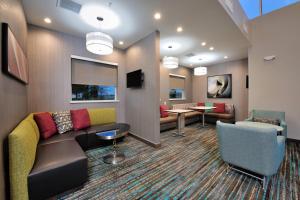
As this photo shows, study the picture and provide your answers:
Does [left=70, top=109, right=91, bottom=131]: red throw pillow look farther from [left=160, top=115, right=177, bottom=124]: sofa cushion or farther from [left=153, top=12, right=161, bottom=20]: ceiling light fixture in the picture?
[left=153, top=12, right=161, bottom=20]: ceiling light fixture

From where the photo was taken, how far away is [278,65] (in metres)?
3.62

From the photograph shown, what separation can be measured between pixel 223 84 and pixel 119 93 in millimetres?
5079

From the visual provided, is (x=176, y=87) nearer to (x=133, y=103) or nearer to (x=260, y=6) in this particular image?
(x=133, y=103)

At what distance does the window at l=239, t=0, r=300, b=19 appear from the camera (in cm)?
357

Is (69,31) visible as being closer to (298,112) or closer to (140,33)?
(140,33)

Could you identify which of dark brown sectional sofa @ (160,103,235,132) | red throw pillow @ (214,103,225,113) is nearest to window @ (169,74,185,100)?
dark brown sectional sofa @ (160,103,235,132)

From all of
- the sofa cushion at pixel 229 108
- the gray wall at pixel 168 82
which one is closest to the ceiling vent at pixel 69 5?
the gray wall at pixel 168 82

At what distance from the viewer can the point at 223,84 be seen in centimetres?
616

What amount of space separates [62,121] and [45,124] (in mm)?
370

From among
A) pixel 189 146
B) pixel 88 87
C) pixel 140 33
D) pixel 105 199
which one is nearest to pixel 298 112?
pixel 189 146

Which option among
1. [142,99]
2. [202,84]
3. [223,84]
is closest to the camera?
[142,99]

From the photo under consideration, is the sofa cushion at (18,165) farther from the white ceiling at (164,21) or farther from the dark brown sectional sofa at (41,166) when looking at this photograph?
the white ceiling at (164,21)

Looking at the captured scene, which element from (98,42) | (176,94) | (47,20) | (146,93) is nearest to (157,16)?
(98,42)

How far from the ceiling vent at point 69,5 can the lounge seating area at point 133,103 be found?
0.06ft
